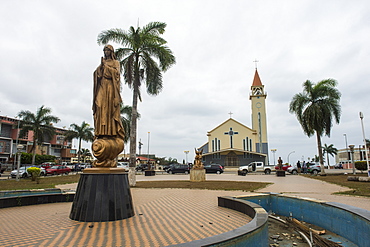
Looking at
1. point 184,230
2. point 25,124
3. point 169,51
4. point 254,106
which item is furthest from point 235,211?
point 254,106

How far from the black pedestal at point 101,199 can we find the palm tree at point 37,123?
1297 inches

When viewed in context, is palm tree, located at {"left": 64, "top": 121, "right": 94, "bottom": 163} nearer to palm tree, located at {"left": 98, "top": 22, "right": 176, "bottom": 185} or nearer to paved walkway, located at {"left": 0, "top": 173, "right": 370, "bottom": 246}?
palm tree, located at {"left": 98, "top": 22, "right": 176, "bottom": 185}

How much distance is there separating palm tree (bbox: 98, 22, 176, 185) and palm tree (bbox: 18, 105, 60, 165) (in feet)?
77.8

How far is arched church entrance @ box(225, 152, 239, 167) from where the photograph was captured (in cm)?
4509

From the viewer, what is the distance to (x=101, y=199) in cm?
504

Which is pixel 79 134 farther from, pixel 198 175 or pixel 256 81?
pixel 256 81

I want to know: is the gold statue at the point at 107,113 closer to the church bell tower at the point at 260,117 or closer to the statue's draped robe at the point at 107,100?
the statue's draped robe at the point at 107,100

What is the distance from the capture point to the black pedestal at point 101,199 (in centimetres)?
495

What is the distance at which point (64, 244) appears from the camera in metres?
A: 3.51

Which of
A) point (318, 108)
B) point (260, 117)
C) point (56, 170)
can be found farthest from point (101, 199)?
point (260, 117)

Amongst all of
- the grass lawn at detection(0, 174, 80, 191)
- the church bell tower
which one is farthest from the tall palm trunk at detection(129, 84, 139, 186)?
the church bell tower

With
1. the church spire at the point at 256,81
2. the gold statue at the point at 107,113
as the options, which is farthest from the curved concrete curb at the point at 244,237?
the church spire at the point at 256,81

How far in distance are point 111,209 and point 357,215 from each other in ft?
15.1

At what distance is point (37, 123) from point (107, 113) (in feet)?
108
